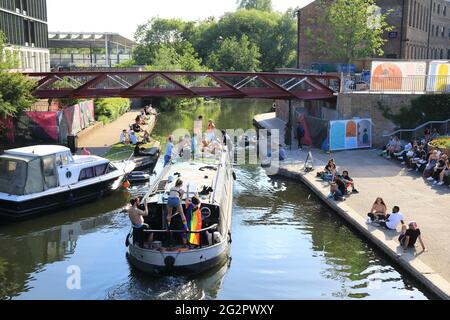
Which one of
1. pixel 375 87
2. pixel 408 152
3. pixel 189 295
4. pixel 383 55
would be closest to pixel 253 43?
pixel 383 55

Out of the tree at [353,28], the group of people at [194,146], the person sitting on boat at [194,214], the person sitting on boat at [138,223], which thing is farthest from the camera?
the tree at [353,28]

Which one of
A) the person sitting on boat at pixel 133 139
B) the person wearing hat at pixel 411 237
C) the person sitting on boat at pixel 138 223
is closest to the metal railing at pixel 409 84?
the person sitting on boat at pixel 133 139

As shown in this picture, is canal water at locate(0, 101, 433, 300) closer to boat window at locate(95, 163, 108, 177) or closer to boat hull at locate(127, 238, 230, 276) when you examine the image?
boat hull at locate(127, 238, 230, 276)

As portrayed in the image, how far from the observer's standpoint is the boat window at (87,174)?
820 inches

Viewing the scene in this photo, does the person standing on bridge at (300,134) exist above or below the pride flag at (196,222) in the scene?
above

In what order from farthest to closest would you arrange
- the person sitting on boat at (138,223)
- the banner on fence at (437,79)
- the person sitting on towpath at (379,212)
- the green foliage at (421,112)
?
the banner on fence at (437,79)
the green foliage at (421,112)
the person sitting on towpath at (379,212)
the person sitting on boat at (138,223)

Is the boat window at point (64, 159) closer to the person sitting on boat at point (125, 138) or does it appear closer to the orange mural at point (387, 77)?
the person sitting on boat at point (125, 138)

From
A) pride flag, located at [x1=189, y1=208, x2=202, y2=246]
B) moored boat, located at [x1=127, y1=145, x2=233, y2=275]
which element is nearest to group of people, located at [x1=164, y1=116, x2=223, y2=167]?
moored boat, located at [x1=127, y1=145, x2=233, y2=275]

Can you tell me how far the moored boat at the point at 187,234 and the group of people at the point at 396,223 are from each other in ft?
15.4

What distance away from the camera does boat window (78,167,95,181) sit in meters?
20.8

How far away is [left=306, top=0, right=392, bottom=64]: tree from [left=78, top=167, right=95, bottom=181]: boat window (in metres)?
28.8

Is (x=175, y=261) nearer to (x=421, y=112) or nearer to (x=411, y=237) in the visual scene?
(x=411, y=237)

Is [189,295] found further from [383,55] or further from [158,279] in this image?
[383,55]

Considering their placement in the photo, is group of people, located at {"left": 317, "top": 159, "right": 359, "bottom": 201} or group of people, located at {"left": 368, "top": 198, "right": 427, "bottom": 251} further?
group of people, located at {"left": 317, "top": 159, "right": 359, "bottom": 201}
